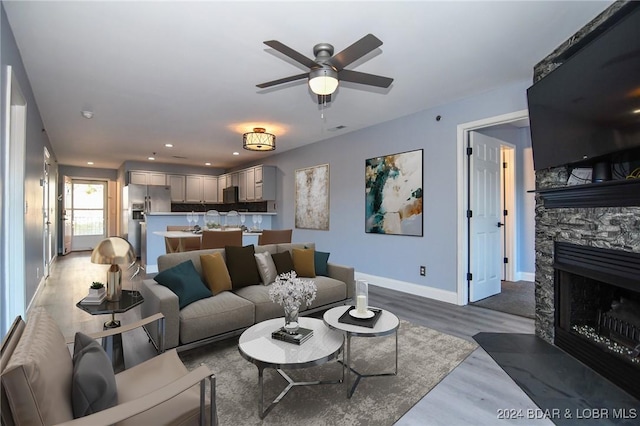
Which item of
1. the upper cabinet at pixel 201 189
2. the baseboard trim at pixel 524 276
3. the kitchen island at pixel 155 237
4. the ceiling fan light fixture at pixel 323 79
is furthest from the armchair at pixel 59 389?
the upper cabinet at pixel 201 189

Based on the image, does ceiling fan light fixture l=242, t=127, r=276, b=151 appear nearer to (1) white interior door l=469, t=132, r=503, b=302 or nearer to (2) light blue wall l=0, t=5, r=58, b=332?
(2) light blue wall l=0, t=5, r=58, b=332

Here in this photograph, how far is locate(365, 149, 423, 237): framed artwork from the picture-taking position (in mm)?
4484

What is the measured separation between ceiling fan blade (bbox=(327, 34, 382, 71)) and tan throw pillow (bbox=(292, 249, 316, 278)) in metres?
2.05

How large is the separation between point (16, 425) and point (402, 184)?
14.4 feet

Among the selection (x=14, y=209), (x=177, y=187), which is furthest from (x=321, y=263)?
(x=177, y=187)

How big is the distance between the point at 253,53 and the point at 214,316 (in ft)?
7.40

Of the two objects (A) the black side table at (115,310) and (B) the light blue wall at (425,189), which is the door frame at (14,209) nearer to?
(A) the black side table at (115,310)

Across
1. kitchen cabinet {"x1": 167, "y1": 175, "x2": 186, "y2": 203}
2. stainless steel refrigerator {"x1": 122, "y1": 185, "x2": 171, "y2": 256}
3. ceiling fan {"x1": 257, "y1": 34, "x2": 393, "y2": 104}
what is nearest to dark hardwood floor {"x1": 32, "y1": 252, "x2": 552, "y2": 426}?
stainless steel refrigerator {"x1": 122, "y1": 185, "x2": 171, "y2": 256}

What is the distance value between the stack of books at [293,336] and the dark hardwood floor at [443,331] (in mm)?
698

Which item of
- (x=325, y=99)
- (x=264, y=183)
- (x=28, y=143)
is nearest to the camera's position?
(x=28, y=143)

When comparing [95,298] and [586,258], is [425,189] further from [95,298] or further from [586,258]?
[95,298]

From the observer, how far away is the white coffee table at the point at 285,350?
176 cm

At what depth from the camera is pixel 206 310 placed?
2566 mm

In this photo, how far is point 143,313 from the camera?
2791mm
